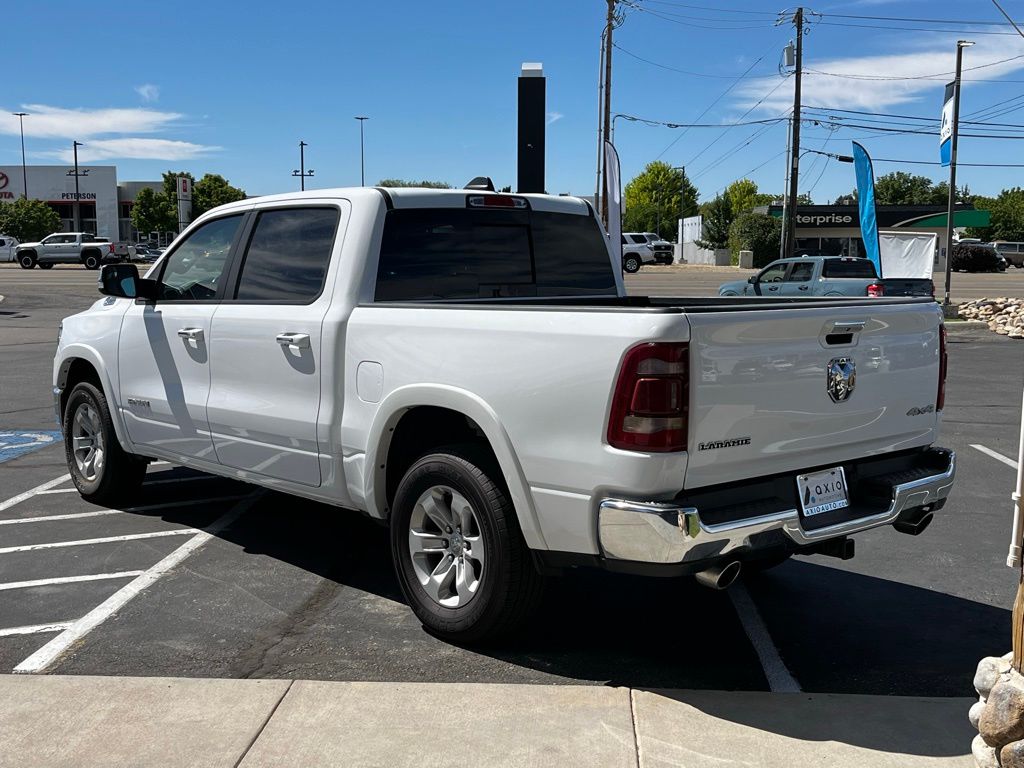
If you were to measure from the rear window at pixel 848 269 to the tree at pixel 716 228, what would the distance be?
2276 inches

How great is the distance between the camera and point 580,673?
4094 millimetres

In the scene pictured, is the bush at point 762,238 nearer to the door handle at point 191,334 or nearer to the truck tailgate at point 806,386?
Answer: the door handle at point 191,334

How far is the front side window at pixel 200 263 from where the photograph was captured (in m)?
5.54

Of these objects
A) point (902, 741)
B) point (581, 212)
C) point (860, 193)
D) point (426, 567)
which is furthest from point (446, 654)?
point (860, 193)

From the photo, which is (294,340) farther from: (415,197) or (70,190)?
(70,190)

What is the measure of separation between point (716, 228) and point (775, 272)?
6128 cm

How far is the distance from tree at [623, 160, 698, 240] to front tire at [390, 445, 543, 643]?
112 meters

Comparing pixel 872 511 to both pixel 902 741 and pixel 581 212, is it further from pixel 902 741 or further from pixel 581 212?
pixel 581 212

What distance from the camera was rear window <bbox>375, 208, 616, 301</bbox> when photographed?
4.84 meters

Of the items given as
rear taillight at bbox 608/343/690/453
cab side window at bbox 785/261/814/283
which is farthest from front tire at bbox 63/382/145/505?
cab side window at bbox 785/261/814/283

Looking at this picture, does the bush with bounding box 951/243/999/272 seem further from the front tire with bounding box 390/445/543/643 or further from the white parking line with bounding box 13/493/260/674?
the front tire with bounding box 390/445/543/643

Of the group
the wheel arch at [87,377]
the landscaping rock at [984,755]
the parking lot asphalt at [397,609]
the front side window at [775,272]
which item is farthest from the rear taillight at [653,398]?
the front side window at [775,272]

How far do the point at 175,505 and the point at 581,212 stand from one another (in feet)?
11.3

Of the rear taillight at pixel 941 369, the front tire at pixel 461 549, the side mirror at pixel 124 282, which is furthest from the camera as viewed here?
the side mirror at pixel 124 282
